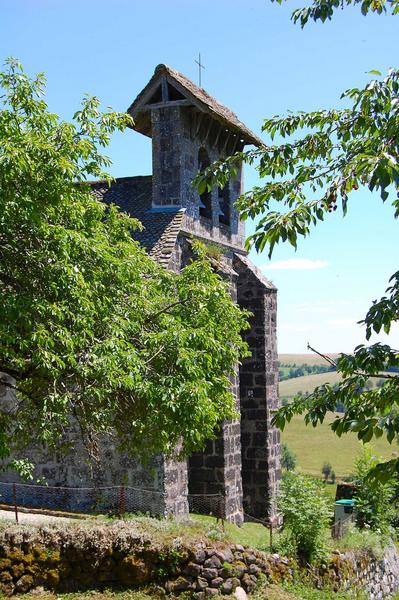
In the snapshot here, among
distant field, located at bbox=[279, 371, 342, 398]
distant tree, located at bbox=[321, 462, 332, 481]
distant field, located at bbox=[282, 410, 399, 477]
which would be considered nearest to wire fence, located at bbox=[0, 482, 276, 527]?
distant tree, located at bbox=[321, 462, 332, 481]

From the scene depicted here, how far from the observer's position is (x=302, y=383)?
13250cm

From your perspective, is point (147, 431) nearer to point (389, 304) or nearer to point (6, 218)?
point (6, 218)

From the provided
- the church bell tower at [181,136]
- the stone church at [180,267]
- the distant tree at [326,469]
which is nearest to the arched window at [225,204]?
the stone church at [180,267]

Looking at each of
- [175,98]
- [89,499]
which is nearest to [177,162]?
[175,98]

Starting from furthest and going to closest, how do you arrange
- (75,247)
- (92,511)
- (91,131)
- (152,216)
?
(152,216) → (92,511) → (91,131) → (75,247)

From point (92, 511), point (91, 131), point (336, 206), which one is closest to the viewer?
point (336, 206)

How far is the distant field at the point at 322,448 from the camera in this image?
81213 millimetres

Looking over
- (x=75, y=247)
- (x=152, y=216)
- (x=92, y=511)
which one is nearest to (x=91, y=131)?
(x=75, y=247)

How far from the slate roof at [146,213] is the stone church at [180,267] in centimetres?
3

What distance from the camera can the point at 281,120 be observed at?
675 centimetres

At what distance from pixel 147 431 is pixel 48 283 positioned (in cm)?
325

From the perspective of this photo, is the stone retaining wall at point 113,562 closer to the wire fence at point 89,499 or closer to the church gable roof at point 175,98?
the wire fence at point 89,499

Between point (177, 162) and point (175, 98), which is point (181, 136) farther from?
point (175, 98)

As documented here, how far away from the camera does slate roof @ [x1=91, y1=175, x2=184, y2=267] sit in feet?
54.4
